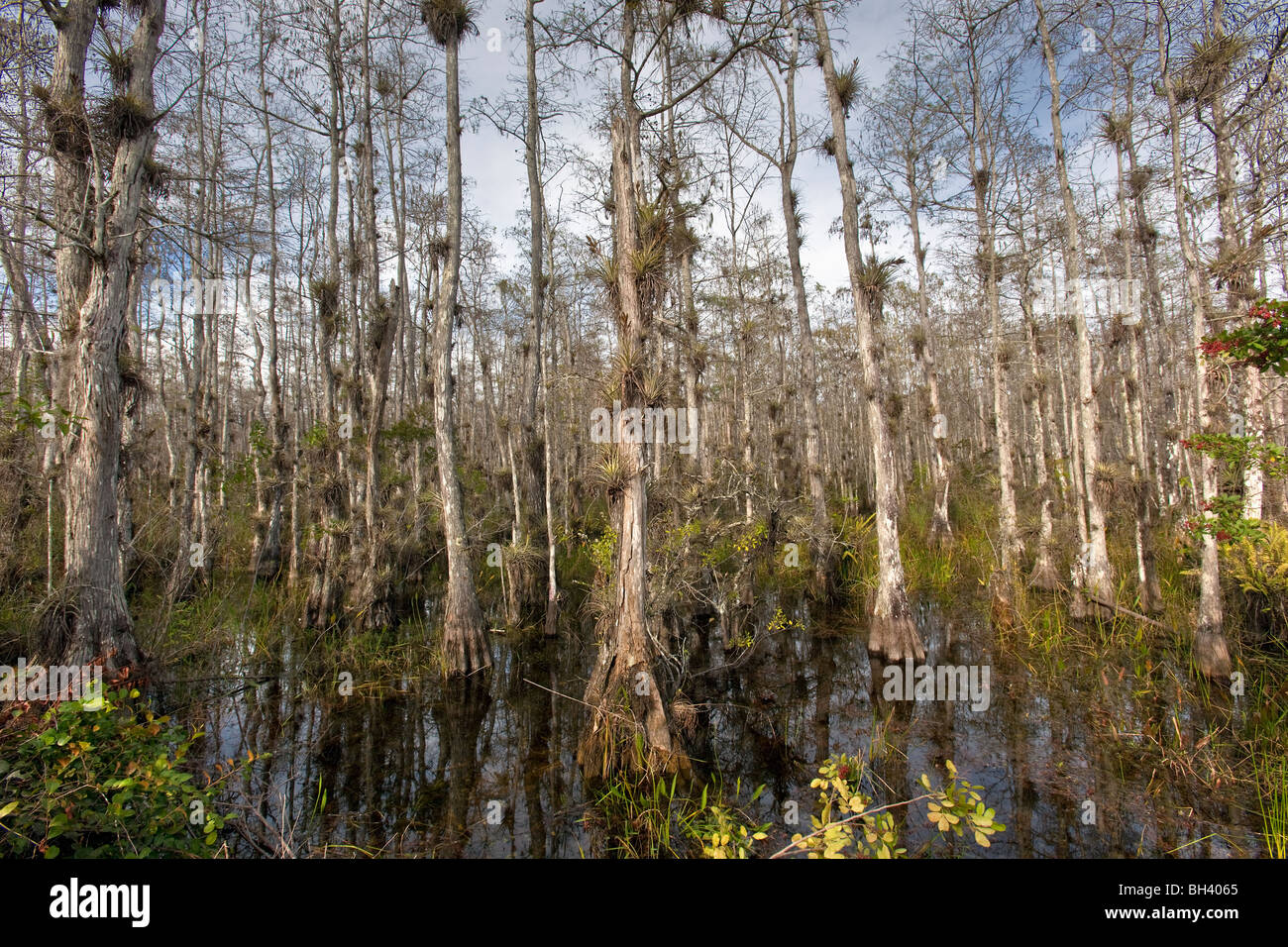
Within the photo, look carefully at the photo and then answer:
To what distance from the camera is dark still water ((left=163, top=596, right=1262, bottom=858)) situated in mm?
4188

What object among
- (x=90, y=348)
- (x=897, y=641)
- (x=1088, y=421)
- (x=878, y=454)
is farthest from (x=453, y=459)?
(x=1088, y=421)

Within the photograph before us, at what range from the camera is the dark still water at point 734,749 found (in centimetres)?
419

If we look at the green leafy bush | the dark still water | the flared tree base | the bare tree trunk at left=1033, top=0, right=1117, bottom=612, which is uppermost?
the bare tree trunk at left=1033, top=0, right=1117, bottom=612

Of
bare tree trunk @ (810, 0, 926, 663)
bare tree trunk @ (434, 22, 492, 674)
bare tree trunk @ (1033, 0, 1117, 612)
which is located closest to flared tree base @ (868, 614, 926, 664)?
bare tree trunk @ (810, 0, 926, 663)

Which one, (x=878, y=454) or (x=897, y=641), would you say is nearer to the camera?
(x=897, y=641)

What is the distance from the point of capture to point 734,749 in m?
5.64

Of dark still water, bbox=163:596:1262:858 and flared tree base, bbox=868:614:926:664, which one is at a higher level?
flared tree base, bbox=868:614:926:664

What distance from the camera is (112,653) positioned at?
550 centimetres

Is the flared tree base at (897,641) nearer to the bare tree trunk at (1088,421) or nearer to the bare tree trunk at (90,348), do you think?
the bare tree trunk at (1088,421)

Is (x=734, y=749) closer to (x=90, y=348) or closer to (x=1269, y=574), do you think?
(x=1269, y=574)

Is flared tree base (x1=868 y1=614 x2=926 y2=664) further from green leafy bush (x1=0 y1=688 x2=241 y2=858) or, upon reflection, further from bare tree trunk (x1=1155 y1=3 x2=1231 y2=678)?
green leafy bush (x1=0 y1=688 x2=241 y2=858)
